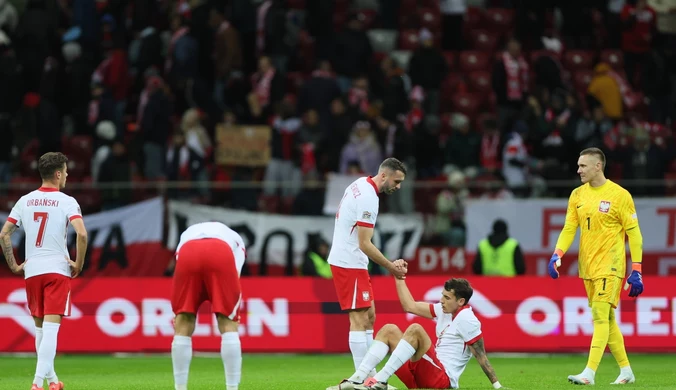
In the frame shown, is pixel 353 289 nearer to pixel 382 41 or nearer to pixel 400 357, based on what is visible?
pixel 400 357

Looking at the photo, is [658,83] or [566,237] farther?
[658,83]

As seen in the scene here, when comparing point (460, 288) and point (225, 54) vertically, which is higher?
point (225, 54)

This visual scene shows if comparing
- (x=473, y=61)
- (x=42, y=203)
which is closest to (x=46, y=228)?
(x=42, y=203)

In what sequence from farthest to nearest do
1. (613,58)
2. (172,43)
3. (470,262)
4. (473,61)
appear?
(613,58), (473,61), (172,43), (470,262)

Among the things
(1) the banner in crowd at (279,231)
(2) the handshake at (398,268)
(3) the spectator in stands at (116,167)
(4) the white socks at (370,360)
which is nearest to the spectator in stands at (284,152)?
(1) the banner in crowd at (279,231)

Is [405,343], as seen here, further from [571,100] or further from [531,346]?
[571,100]

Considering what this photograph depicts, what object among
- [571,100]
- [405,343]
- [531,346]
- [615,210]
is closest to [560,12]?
[571,100]

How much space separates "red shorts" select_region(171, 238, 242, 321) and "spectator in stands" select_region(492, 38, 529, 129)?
15187 millimetres

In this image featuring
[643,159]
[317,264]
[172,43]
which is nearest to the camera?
[317,264]

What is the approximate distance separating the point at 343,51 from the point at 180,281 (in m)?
15.4

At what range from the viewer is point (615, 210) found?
39.4ft

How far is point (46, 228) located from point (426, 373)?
12.2ft

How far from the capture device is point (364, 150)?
71.2 ft

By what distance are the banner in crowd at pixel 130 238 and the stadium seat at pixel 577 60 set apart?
9.95 metres
